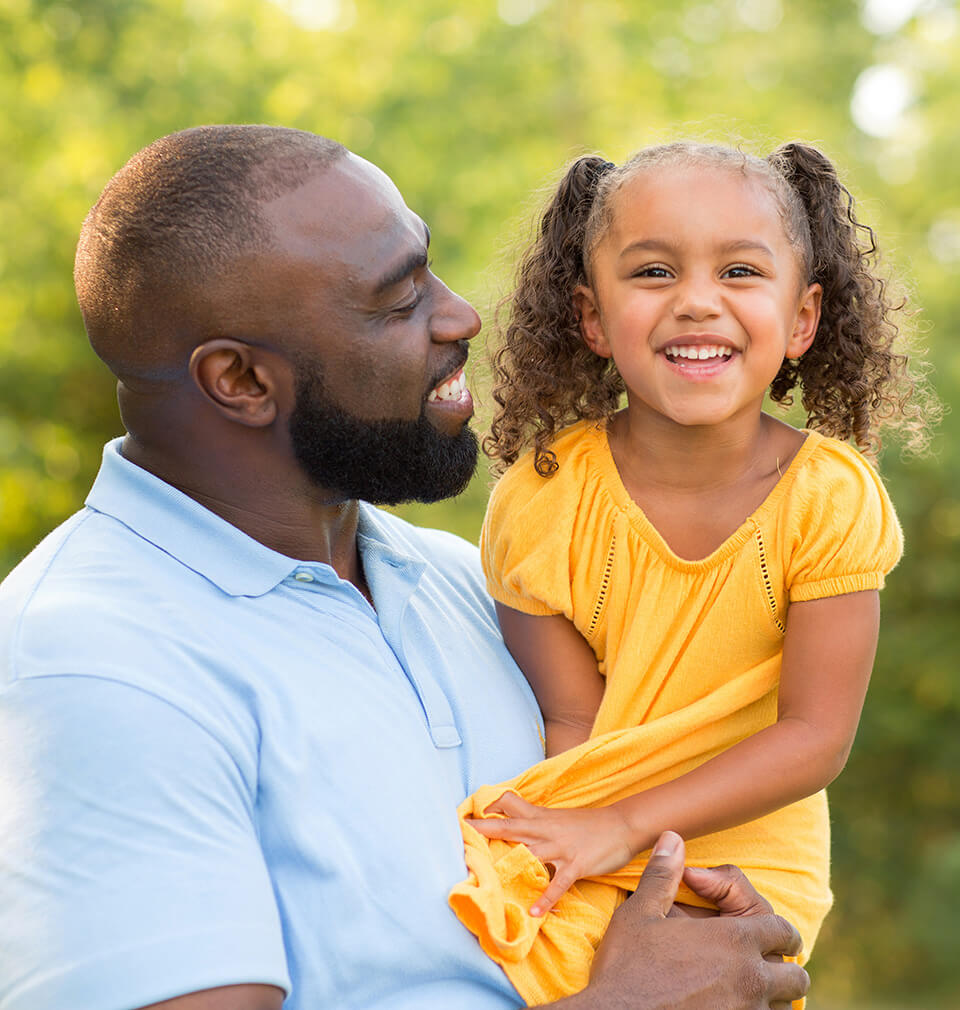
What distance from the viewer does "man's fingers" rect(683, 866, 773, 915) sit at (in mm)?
2154

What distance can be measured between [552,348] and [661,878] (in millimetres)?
1074

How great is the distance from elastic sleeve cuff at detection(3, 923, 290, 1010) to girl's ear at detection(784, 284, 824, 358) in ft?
4.72

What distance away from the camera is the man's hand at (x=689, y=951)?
1.93 m

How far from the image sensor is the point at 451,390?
7.48 feet

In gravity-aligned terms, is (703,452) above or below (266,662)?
above

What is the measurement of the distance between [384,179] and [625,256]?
447 millimetres

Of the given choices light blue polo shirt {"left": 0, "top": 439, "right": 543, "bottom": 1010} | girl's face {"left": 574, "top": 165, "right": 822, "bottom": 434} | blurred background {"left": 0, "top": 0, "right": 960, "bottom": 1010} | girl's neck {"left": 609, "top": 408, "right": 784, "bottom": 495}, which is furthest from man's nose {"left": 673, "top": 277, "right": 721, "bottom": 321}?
blurred background {"left": 0, "top": 0, "right": 960, "bottom": 1010}

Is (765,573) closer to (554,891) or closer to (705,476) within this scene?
(705,476)

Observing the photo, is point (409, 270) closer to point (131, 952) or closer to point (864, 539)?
point (864, 539)

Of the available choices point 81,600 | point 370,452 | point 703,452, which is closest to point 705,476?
point 703,452

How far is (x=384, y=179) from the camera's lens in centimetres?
223

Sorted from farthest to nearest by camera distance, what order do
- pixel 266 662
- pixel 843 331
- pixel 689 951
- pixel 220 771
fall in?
Answer: pixel 843 331 → pixel 689 951 → pixel 266 662 → pixel 220 771

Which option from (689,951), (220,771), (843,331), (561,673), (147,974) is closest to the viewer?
(147,974)

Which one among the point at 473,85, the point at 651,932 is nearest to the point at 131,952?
the point at 651,932
